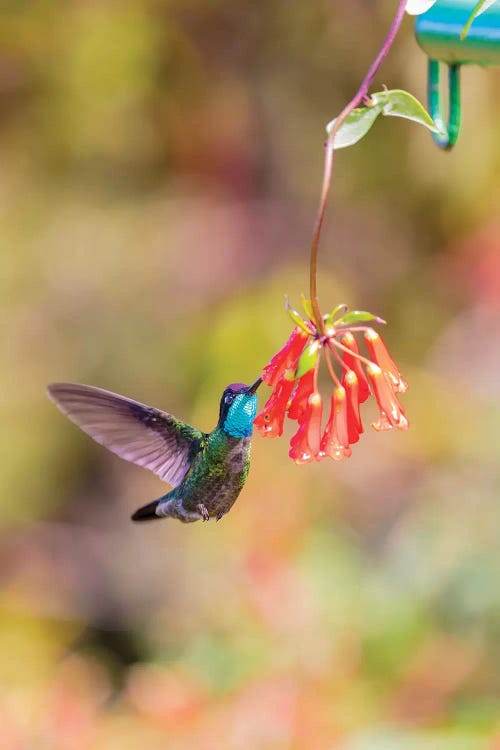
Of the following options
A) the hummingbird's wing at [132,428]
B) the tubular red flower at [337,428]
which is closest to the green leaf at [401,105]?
the tubular red flower at [337,428]

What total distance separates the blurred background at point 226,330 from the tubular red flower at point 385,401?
177cm

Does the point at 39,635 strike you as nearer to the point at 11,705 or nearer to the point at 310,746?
the point at 11,705

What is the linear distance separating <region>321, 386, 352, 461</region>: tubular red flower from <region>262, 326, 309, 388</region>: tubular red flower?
0.27 ft

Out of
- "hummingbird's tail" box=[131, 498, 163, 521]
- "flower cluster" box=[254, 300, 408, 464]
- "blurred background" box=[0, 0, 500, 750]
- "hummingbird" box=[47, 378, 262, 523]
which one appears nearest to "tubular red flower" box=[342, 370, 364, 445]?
"flower cluster" box=[254, 300, 408, 464]

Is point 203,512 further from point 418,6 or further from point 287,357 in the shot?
point 418,6

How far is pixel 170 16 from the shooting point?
487 cm

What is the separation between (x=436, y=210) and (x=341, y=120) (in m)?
3.93

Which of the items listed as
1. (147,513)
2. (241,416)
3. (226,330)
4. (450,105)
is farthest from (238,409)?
(226,330)

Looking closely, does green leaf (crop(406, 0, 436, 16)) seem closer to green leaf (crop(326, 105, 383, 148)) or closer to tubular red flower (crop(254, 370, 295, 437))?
green leaf (crop(326, 105, 383, 148))

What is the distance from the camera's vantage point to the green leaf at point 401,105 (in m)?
1.16

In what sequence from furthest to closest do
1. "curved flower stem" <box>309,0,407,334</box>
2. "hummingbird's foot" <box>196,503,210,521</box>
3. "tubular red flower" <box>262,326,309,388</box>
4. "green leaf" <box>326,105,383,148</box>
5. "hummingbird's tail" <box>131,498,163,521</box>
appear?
"hummingbird's tail" <box>131,498,163,521</box> → "hummingbird's foot" <box>196,503,210,521</box> → "tubular red flower" <box>262,326,309,388</box> → "green leaf" <box>326,105,383,148</box> → "curved flower stem" <box>309,0,407,334</box>

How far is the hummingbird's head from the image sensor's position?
4.65 feet

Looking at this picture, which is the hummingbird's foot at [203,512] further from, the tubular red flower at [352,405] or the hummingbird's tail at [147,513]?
the tubular red flower at [352,405]

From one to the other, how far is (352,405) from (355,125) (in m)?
0.38
